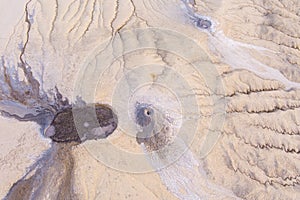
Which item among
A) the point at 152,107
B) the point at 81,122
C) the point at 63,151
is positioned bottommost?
the point at 63,151

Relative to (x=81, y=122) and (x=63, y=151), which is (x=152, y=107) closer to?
(x=81, y=122)

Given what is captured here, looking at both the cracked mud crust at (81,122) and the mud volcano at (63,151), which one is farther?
the cracked mud crust at (81,122)

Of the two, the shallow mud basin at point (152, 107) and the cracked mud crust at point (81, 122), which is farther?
the cracked mud crust at point (81, 122)

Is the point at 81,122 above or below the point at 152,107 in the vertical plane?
below

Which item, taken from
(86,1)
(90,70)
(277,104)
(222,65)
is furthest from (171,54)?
(86,1)

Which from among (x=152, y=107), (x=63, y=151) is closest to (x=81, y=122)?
(x=63, y=151)

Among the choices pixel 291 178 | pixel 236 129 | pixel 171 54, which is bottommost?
pixel 291 178

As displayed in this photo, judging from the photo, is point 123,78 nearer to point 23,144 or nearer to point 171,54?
point 171,54

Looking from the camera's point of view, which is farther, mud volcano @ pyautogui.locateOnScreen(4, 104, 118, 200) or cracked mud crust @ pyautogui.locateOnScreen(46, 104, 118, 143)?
cracked mud crust @ pyautogui.locateOnScreen(46, 104, 118, 143)
